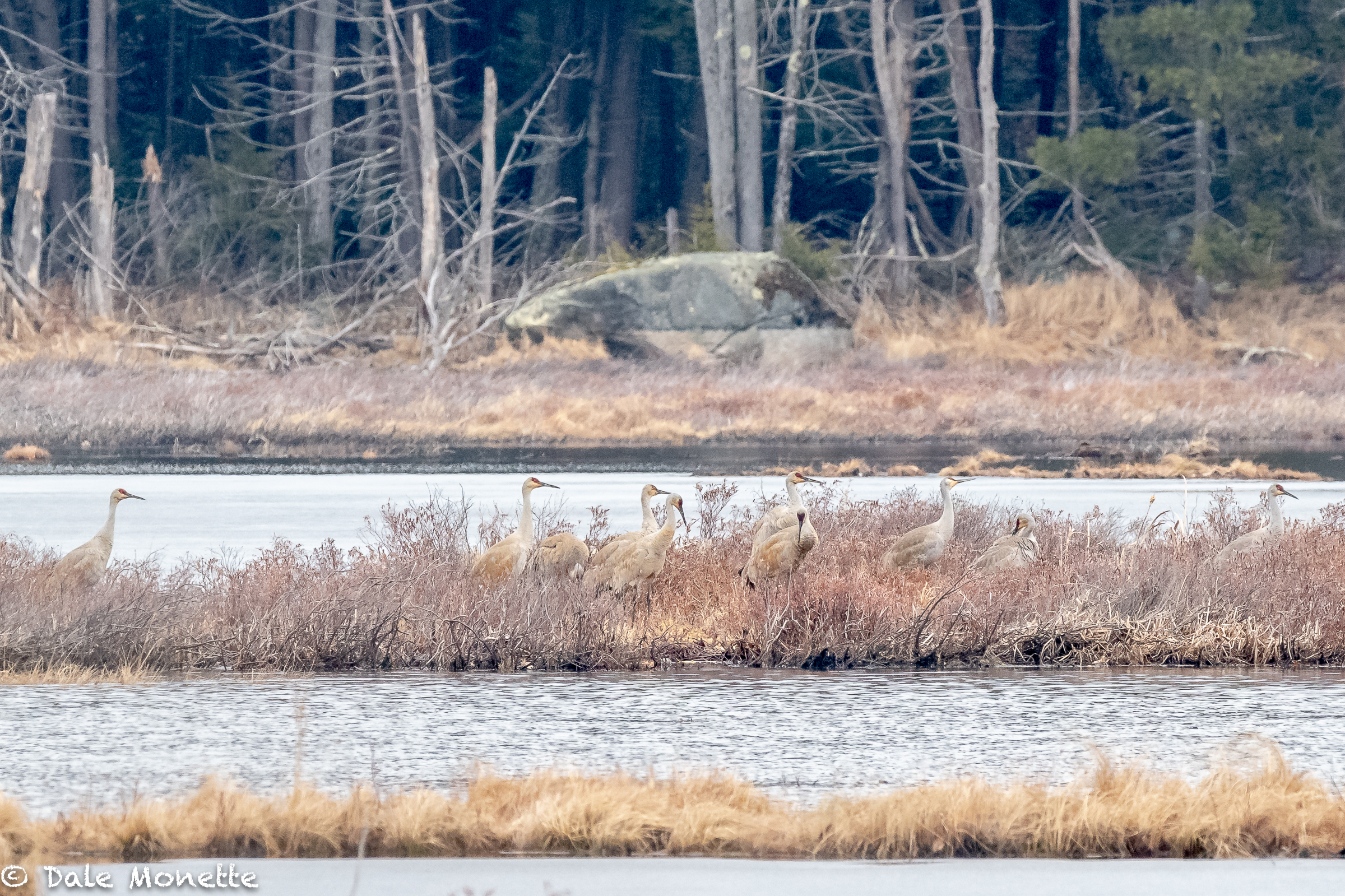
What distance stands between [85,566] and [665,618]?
381cm

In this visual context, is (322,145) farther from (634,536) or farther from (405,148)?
(634,536)

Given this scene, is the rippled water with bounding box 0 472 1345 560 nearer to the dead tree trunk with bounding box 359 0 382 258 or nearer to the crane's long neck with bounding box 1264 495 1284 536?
the crane's long neck with bounding box 1264 495 1284 536

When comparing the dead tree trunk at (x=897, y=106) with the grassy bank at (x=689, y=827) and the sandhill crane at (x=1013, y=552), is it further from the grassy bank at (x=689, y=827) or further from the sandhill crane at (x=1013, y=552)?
the grassy bank at (x=689, y=827)

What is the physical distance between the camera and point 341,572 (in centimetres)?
1300

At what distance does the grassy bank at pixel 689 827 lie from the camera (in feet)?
23.5

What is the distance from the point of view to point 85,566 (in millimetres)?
12492

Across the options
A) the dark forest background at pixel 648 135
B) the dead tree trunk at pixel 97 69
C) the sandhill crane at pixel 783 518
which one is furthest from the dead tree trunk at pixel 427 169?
the sandhill crane at pixel 783 518

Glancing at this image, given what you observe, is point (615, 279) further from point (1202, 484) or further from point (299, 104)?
point (1202, 484)

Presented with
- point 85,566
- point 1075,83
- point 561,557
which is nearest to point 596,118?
point 1075,83

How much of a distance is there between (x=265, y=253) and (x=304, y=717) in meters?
33.6

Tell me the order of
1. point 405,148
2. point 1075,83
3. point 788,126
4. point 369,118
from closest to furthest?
point 1075,83 → point 788,126 → point 369,118 → point 405,148

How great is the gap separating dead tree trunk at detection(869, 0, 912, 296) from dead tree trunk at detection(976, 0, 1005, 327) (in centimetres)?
187

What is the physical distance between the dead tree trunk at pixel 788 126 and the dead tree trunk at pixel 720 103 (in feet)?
3.98

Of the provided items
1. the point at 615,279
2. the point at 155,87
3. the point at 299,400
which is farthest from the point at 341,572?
the point at 155,87
